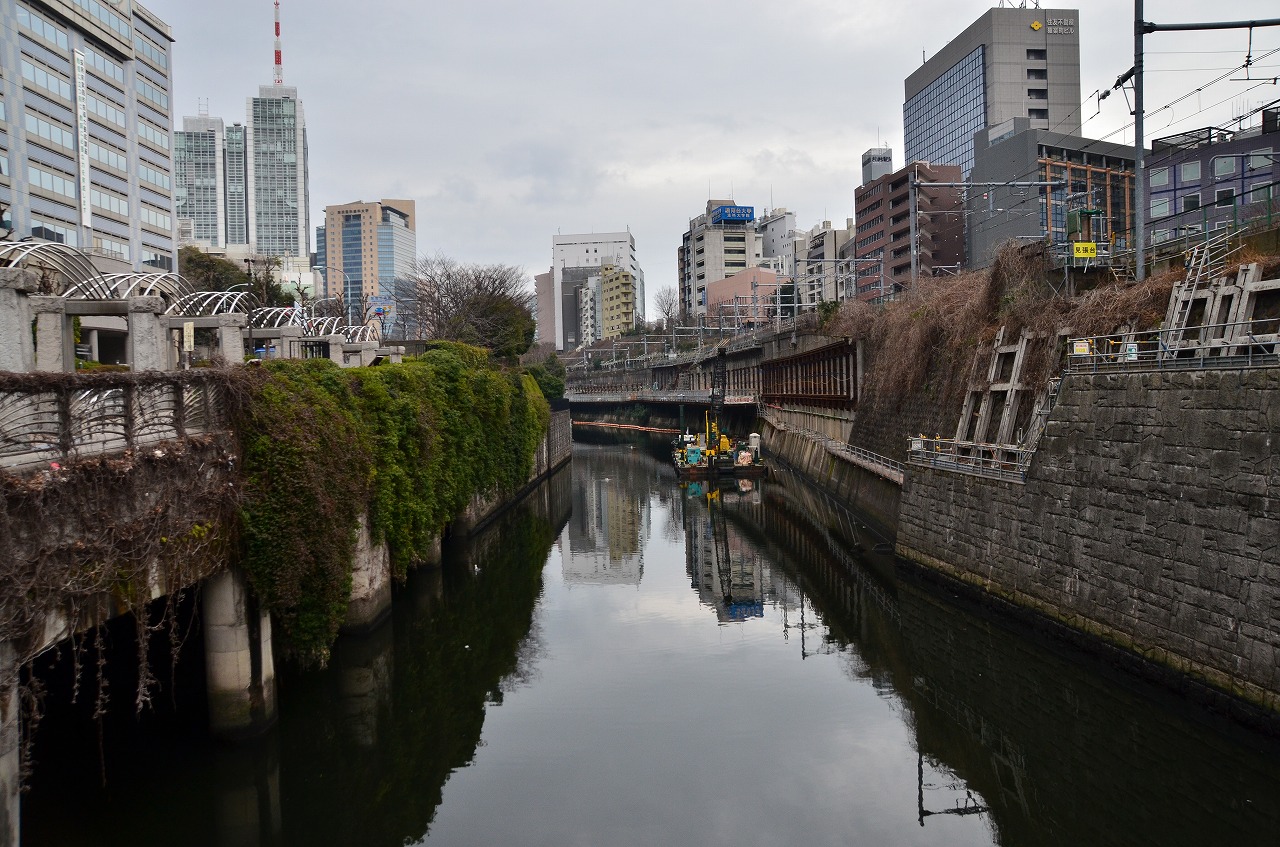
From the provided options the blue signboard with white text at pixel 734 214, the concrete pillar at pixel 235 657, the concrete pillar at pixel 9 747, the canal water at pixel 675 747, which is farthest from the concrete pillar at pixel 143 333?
the blue signboard with white text at pixel 734 214

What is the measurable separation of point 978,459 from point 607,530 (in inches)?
753

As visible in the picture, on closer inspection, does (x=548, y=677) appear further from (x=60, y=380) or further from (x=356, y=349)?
(x=356, y=349)

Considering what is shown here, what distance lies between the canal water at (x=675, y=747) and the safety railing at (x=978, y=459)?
10.4 ft

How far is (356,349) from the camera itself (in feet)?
102

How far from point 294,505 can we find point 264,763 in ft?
12.5

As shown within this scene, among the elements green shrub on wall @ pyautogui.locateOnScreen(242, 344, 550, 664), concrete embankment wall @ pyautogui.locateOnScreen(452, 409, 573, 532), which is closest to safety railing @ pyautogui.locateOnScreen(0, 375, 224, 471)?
green shrub on wall @ pyautogui.locateOnScreen(242, 344, 550, 664)

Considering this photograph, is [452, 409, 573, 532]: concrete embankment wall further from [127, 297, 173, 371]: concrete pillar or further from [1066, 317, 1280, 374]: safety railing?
[1066, 317, 1280, 374]: safety railing

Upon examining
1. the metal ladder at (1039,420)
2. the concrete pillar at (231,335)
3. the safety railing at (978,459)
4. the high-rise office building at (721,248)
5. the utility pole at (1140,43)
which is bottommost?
the safety railing at (978,459)

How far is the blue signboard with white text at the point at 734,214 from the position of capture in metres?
142

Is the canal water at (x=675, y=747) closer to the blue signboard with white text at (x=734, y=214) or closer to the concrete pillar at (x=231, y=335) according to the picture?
the concrete pillar at (x=231, y=335)

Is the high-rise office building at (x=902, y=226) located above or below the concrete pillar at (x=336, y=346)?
above

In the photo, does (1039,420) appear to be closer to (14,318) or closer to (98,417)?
(98,417)

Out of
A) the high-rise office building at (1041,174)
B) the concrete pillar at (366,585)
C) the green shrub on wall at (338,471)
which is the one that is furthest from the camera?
the high-rise office building at (1041,174)

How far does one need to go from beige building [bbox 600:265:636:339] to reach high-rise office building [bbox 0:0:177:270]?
9237 cm
